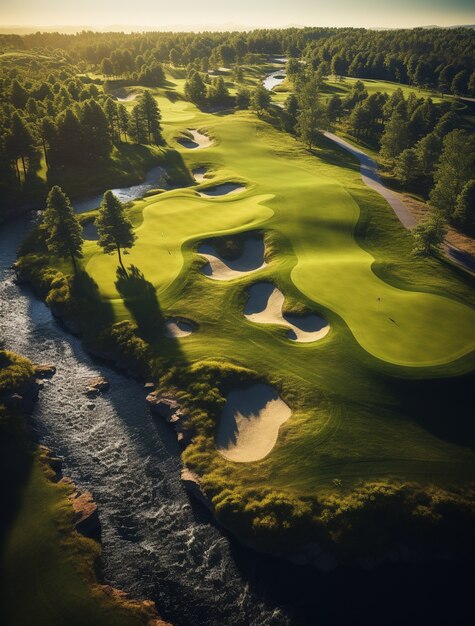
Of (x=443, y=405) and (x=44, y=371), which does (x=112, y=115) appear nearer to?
(x=44, y=371)

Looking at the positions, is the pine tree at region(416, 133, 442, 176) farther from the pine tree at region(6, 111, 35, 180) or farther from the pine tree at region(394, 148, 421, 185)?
the pine tree at region(6, 111, 35, 180)

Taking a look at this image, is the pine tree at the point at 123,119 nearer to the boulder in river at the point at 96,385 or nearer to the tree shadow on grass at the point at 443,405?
the boulder in river at the point at 96,385

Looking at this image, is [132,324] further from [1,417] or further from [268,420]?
[268,420]

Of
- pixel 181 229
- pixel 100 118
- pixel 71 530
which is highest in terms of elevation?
pixel 100 118

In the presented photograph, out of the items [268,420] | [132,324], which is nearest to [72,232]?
[132,324]

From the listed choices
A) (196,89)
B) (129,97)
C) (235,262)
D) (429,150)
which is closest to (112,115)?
(196,89)

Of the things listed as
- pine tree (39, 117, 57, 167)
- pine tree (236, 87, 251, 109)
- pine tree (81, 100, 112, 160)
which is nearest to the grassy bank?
pine tree (39, 117, 57, 167)
